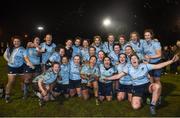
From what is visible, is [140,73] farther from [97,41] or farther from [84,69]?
[97,41]

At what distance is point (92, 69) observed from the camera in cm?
1236

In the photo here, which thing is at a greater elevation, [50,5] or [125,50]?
[50,5]

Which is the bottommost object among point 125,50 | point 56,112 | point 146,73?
point 56,112

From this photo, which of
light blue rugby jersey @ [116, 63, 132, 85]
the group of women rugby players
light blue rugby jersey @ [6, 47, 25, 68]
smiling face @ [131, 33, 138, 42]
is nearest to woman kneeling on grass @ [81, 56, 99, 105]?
the group of women rugby players

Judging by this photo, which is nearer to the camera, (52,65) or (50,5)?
(52,65)

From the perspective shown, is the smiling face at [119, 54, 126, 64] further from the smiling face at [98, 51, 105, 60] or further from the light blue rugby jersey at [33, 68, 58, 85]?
the light blue rugby jersey at [33, 68, 58, 85]

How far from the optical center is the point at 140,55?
12.4 m

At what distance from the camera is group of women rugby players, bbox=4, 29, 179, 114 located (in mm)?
11359

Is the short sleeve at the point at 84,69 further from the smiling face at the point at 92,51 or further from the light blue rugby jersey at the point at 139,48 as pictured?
the light blue rugby jersey at the point at 139,48

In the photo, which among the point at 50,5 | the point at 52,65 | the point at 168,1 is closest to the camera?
the point at 52,65

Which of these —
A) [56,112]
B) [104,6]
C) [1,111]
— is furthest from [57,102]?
[104,6]

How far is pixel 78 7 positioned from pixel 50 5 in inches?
147

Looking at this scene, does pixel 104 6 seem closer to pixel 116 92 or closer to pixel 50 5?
pixel 50 5

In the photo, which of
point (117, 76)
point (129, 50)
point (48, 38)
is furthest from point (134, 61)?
point (48, 38)
